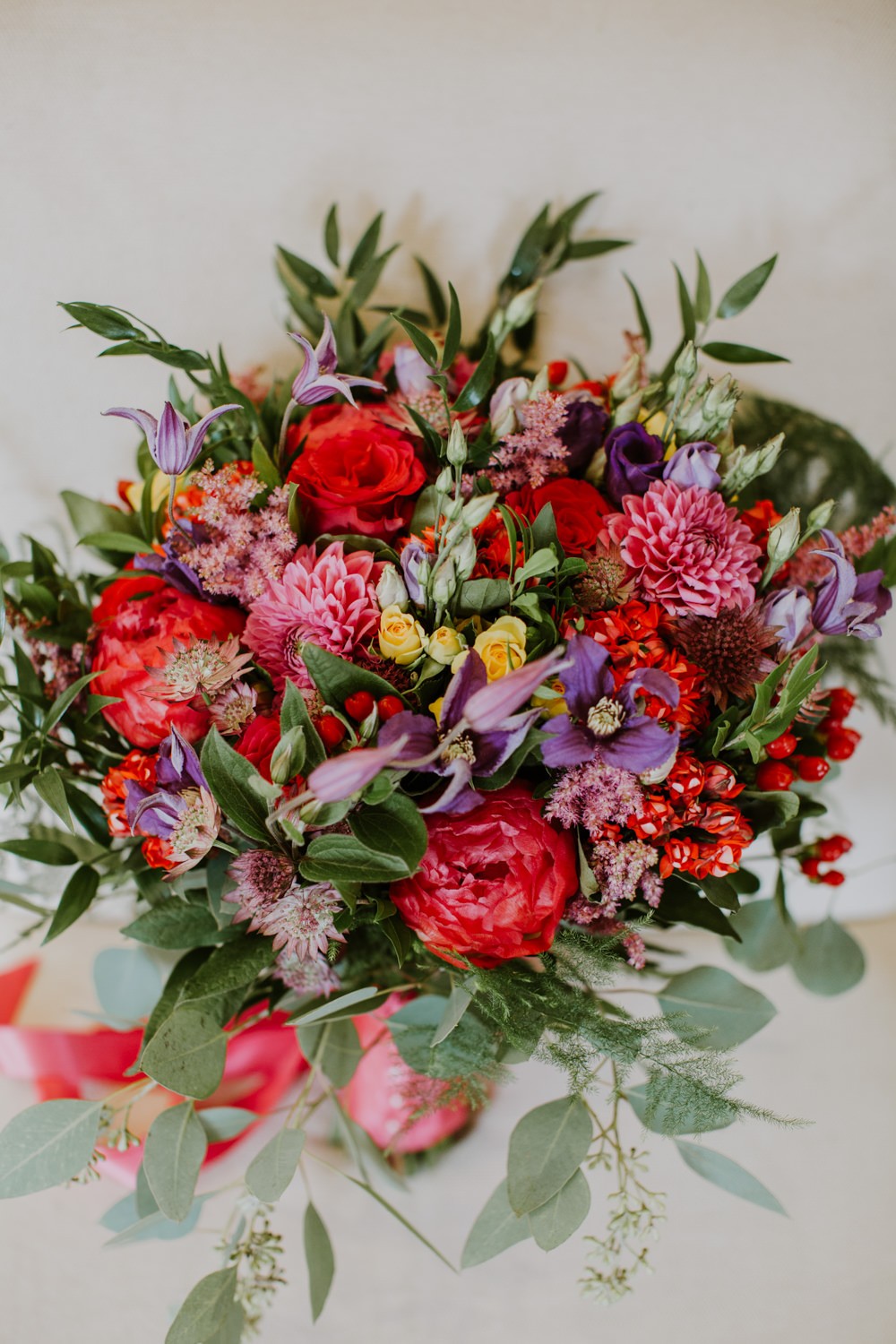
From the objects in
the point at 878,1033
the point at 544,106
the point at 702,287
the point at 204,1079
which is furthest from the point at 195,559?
the point at 878,1033

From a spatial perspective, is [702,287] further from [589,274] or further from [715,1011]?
[715,1011]

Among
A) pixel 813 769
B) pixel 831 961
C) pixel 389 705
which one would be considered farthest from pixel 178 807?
pixel 831 961

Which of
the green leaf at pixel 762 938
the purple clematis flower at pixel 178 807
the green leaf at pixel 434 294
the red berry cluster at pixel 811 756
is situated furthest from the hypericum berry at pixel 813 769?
the green leaf at pixel 434 294

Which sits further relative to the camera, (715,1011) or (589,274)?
(589,274)

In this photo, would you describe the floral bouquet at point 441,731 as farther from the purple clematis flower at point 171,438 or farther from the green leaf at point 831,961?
the green leaf at point 831,961

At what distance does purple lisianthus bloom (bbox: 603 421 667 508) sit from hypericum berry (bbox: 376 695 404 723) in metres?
0.23

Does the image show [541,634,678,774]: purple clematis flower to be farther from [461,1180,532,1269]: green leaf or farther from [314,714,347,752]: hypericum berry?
[461,1180,532,1269]: green leaf

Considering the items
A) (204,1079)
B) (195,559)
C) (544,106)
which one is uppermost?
(544,106)

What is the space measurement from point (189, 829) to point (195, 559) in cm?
19

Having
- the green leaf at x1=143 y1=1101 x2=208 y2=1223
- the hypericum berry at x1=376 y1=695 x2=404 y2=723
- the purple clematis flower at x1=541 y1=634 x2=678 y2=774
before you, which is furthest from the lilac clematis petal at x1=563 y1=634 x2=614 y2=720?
the green leaf at x1=143 y1=1101 x2=208 y2=1223

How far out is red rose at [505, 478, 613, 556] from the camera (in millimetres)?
586

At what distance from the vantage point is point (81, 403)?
33.0 inches

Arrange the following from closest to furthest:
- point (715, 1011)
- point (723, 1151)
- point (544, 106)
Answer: point (715, 1011)
point (544, 106)
point (723, 1151)

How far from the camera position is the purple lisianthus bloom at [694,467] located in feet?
1.90
